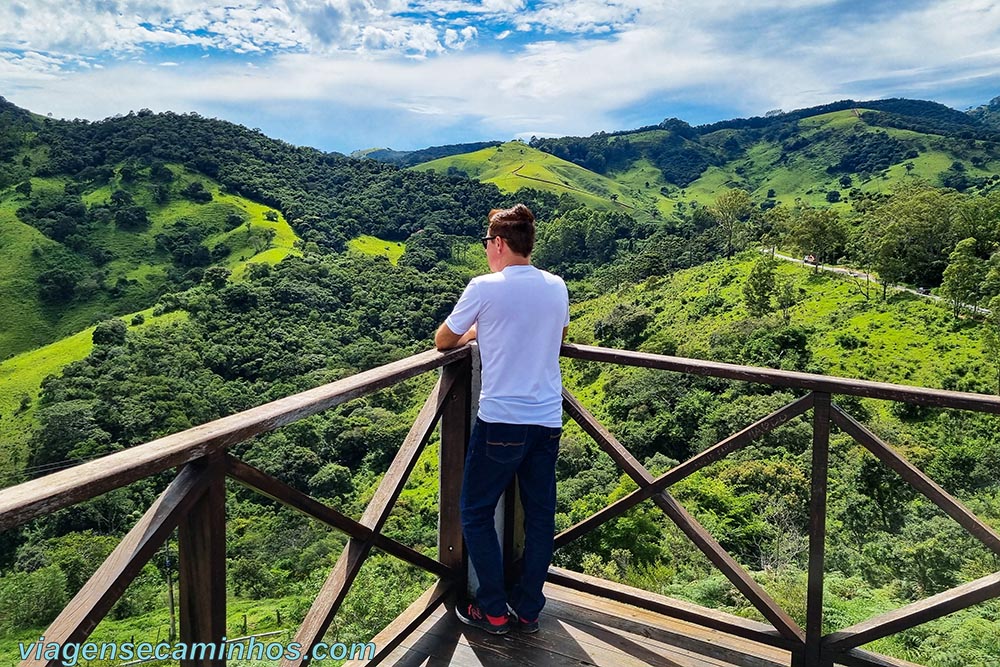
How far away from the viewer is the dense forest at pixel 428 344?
13523mm

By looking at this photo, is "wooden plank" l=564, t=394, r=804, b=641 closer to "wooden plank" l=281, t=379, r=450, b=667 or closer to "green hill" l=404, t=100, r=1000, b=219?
"wooden plank" l=281, t=379, r=450, b=667

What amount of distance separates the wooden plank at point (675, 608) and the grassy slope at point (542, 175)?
101323mm

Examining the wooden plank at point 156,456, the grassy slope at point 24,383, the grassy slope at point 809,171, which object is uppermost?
the grassy slope at point 809,171

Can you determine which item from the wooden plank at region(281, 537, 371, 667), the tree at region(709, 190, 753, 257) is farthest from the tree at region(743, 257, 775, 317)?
the wooden plank at region(281, 537, 371, 667)

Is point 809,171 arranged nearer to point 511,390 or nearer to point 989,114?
point 989,114

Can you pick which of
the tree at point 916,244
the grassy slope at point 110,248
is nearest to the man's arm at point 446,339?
the tree at point 916,244

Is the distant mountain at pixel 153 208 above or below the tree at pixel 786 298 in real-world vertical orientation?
above

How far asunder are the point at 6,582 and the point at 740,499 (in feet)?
77.8

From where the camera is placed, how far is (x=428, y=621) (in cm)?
244

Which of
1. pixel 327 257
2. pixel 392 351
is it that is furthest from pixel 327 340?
pixel 327 257

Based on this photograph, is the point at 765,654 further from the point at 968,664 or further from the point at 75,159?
the point at 75,159

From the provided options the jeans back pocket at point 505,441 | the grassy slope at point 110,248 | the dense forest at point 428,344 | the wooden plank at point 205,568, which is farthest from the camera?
the grassy slope at point 110,248

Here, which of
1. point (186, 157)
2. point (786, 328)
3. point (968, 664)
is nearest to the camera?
point (968, 664)

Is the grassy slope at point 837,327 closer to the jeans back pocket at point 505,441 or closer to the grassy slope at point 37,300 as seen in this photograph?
the jeans back pocket at point 505,441
